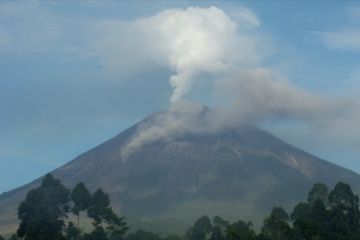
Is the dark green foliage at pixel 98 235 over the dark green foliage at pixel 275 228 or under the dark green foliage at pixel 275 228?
over

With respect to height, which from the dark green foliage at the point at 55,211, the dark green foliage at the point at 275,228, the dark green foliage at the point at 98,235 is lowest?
the dark green foliage at the point at 275,228

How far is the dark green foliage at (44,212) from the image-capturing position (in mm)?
65750

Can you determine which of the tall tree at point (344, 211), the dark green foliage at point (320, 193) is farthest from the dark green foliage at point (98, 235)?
the dark green foliage at point (320, 193)

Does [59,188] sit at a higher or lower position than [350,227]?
higher

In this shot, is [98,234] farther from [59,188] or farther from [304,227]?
[304,227]

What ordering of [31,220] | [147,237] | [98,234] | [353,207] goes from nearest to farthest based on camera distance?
1. [31,220]
2. [98,234]
3. [353,207]
4. [147,237]

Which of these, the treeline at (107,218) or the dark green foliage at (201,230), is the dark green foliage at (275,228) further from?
the dark green foliage at (201,230)

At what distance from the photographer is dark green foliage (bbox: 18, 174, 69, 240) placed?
6575 centimetres

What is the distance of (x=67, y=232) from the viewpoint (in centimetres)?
7331

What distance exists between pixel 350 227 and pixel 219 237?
65.7 feet

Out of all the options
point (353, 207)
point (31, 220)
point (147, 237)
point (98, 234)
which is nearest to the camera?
point (31, 220)

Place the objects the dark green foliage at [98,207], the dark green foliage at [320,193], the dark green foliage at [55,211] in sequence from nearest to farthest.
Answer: the dark green foliage at [55,211] → the dark green foliage at [98,207] → the dark green foliage at [320,193]

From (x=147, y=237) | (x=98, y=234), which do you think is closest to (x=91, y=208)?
(x=98, y=234)

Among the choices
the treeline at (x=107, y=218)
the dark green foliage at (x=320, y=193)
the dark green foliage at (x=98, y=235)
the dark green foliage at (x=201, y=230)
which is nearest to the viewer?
the treeline at (x=107, y=218)
